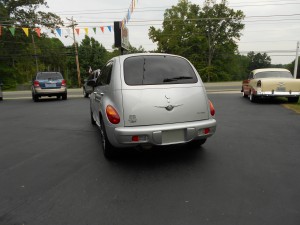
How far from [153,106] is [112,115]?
A: 2.10 ft

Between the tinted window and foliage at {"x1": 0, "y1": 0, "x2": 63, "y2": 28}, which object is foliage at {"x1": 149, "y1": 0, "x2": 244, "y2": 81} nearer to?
foliage at {"x1": 0, "y1": 0, "x2": 63, "y2": 28}

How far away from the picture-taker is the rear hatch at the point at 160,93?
3.75 m

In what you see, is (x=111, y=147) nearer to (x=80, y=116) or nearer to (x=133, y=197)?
(x=133, y=197)

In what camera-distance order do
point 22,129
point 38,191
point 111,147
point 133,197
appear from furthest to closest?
point 22,129 → point 111,147 → point 38,191 → point 133,197

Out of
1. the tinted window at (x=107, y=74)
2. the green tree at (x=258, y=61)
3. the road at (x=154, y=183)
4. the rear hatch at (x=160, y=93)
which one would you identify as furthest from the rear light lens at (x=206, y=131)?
the green tree at (x=258, y=61)

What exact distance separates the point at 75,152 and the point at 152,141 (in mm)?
1935

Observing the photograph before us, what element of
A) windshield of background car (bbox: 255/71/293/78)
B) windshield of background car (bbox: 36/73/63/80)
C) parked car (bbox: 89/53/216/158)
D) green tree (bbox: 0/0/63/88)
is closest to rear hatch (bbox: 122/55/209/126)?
parked car (bbox: 89/53/216/158)

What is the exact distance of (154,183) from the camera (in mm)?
3436

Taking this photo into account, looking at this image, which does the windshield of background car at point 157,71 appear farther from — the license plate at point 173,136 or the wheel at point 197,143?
the wheel at point 197,143

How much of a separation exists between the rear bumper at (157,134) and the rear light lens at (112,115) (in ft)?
0.39

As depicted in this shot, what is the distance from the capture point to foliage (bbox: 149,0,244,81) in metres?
47.4

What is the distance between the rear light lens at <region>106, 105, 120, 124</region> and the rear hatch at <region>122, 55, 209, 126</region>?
15 centimetres

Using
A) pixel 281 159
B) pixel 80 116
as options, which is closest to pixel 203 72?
pixel 80 116

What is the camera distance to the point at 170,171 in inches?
151
